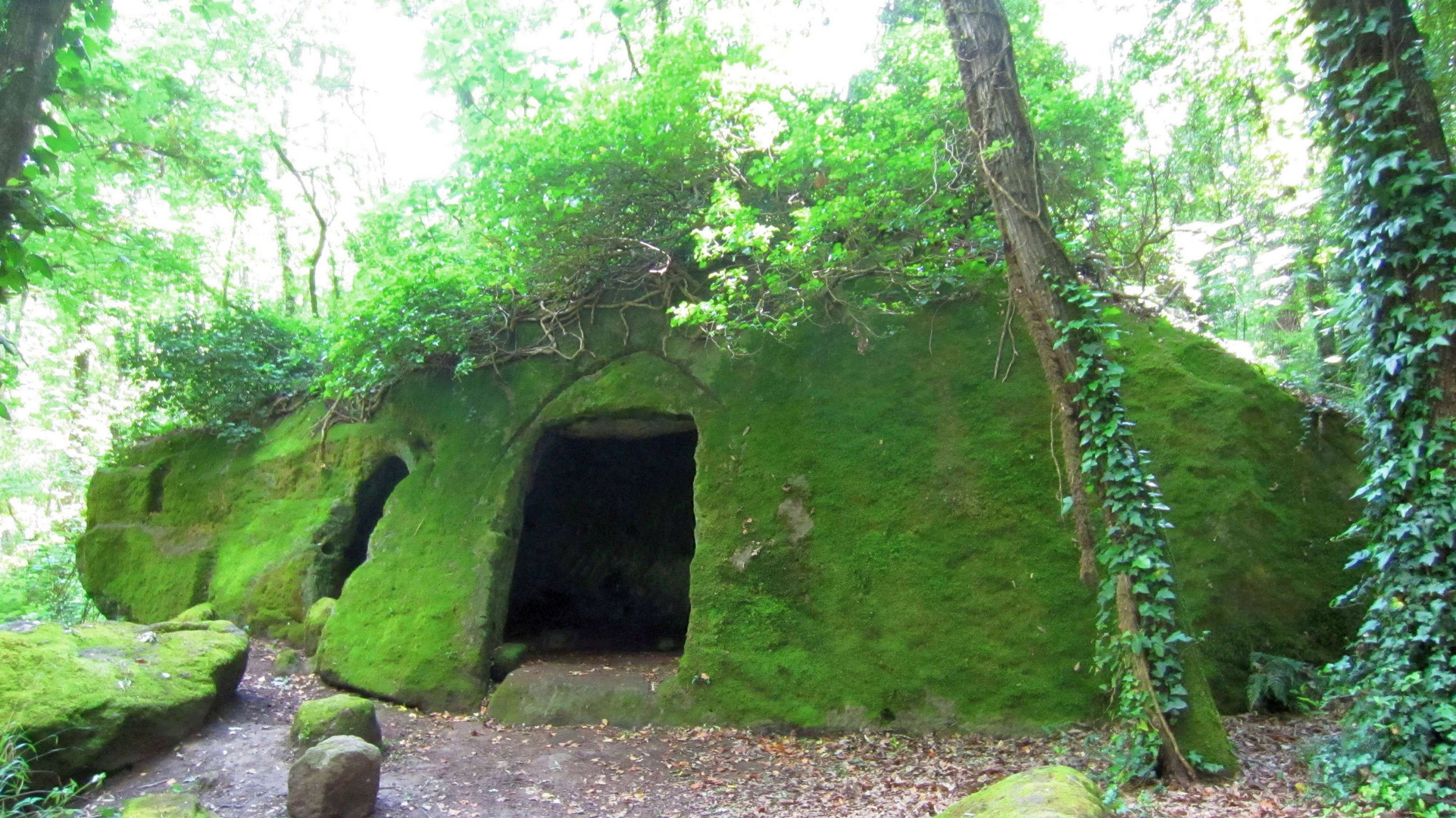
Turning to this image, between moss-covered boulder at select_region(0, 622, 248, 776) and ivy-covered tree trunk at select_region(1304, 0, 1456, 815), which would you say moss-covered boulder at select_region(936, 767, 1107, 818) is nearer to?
ivy-covered tree trunk at select_region(1304, 0, 1456, 815)

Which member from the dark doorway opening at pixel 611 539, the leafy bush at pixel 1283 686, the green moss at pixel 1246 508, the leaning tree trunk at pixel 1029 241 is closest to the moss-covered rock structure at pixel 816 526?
the green moss at pixel 1246 508

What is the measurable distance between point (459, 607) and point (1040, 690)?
18.2 feet

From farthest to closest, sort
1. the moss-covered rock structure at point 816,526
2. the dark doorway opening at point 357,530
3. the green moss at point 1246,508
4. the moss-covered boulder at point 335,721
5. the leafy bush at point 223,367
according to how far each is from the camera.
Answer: the leafy bush at point 223,367 < the dark doorway opening at point 357,530 < the moss-covered rock structure at point 816,526 < the green moss at point 1246,508 < the moss-covered boulder at point 335,721

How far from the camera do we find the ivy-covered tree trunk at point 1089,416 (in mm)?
4836

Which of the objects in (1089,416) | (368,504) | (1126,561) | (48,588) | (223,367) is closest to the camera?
(1126,561)

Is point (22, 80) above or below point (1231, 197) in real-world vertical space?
below

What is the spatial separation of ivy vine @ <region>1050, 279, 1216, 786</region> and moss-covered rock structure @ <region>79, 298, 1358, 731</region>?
0.40 meters

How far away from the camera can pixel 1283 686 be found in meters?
5.71

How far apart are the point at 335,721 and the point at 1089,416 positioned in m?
5.68

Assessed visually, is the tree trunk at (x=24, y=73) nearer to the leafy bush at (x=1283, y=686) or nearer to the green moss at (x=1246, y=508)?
the green moss at (x=1246, y=508)

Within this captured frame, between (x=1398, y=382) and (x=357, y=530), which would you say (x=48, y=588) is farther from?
(x=1398, y=382)

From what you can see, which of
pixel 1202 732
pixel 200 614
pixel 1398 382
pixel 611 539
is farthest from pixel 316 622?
pixel 1398 382

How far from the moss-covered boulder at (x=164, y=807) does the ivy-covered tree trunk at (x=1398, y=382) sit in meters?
6.65

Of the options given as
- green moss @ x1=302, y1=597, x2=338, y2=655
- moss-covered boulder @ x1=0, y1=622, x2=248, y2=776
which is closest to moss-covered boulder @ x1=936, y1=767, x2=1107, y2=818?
moss-covered boulder @ x1=0, y1=622, x2=248, y2=776
